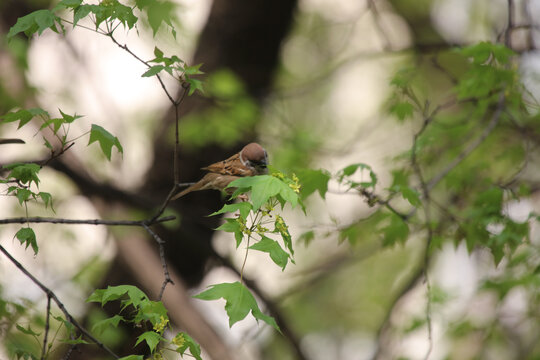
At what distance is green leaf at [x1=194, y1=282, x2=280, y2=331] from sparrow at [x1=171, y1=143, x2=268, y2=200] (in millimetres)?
535

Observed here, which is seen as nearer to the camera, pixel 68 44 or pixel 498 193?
pixel 498 193

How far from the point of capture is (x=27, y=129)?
6.78 m

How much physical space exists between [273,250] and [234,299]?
225mm

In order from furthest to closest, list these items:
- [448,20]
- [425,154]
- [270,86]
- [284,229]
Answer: [448,20] < [270,86] < [425,154] < [284,229]

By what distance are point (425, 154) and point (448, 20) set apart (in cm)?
590

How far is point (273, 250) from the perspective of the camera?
1.94 m

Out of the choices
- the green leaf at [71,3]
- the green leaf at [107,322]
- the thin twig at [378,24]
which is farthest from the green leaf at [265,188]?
the thin twig at [378,24]

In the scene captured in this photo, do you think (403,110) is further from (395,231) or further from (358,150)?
(358,150)

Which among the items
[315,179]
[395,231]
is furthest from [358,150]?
[315,179]

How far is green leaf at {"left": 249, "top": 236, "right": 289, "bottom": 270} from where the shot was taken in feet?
6.25

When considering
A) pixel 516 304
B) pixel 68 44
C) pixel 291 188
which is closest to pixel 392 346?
pixel 516 304

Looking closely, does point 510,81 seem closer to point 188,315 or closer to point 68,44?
point 188,315

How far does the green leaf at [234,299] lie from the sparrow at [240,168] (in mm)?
535

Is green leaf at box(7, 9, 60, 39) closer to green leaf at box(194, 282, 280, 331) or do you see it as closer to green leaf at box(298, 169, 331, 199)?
green leaf at box(194, 282, 280, 331)
